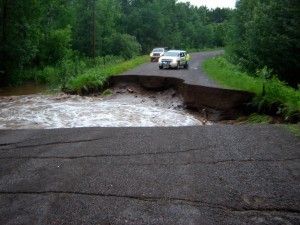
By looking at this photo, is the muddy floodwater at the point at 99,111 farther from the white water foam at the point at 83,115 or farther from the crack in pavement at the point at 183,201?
the crack in pavement at the point at 183,201

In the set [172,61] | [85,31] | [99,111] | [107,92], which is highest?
[85,31]

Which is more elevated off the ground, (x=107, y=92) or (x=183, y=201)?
(x=183, y=201)

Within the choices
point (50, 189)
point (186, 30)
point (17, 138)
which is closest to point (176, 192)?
point (50, 189)

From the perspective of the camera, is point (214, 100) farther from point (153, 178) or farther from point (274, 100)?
point (153, 178)

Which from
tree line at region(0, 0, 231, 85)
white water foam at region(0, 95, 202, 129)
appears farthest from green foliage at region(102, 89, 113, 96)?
tree line at region(0, 0, 231, 85)

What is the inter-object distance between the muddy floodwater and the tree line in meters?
12.8

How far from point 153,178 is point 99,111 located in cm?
1018

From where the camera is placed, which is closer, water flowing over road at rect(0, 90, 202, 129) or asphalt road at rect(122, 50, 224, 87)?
water flowing over road at rect(0, 90, 202, 129)

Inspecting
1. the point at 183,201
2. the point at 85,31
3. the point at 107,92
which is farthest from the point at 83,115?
the point at 85,31

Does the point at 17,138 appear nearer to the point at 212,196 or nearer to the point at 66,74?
the point at 212,196

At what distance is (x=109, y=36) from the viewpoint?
5878 cm

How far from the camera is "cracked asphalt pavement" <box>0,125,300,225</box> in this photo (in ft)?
15.0

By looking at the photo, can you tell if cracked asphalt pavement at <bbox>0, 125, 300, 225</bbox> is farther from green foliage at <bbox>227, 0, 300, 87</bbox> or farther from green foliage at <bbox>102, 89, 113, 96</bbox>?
green foliage at <bbox>227, 0, 300, 87</bbox>

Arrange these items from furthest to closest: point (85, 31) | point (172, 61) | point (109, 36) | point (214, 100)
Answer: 1. point (109, 36)
2. point (85, 31)
3. point (172, 61)
4. point (214, 100)
